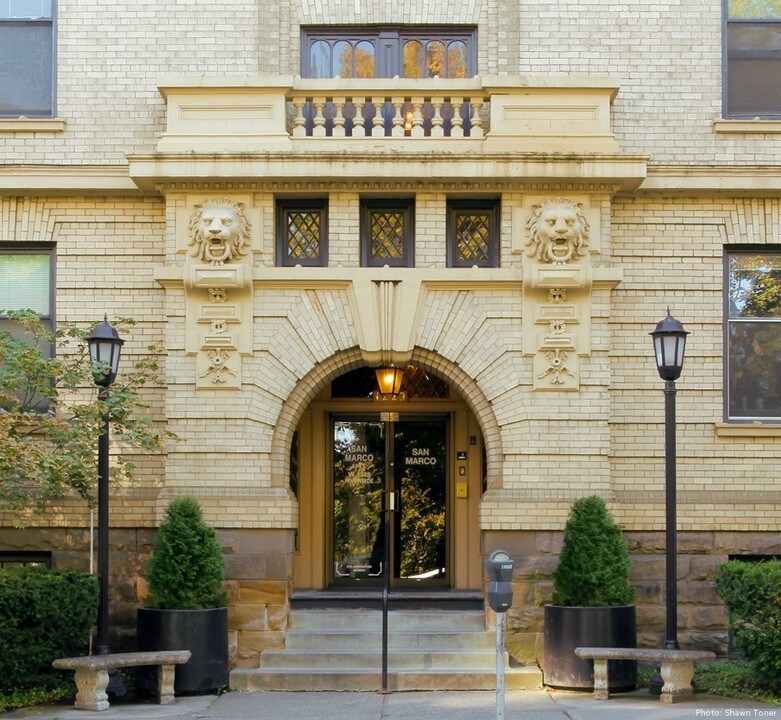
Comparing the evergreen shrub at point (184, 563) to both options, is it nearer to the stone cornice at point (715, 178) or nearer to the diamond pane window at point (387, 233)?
the diamond pane window at point (387, 233)

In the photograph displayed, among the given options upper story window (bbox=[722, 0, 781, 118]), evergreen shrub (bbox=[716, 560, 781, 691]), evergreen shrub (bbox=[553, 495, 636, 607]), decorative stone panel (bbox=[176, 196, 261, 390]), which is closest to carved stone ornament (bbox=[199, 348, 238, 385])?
decorative stone panel (bbox=[176, 196, 261, 390])

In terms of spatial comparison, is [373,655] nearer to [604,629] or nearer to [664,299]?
[604,629]

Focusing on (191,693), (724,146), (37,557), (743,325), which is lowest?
(191,693)

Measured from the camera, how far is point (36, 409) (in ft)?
44.6

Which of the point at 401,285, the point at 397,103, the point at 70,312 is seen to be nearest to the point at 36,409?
the point at 70,312

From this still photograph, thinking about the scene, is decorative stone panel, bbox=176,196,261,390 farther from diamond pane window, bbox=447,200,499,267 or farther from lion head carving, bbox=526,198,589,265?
lion head carving, bbox=526,198,589,265

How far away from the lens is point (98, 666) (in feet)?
37.7

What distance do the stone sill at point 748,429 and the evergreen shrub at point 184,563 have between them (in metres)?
5.82

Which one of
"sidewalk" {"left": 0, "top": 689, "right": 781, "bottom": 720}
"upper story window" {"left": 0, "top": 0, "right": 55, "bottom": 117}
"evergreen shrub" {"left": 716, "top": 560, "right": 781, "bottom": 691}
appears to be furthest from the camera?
"upper story window" {"left": 0, "top": 0, "right": 55, "bottom": 117}

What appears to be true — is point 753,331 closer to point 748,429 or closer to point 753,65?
point 748,429

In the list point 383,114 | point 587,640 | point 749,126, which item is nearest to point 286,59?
point 383,114

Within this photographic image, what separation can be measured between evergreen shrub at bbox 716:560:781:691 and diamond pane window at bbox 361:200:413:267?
16.4ft

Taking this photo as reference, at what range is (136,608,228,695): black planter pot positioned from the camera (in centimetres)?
1227

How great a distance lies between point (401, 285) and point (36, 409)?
4.32 meters
